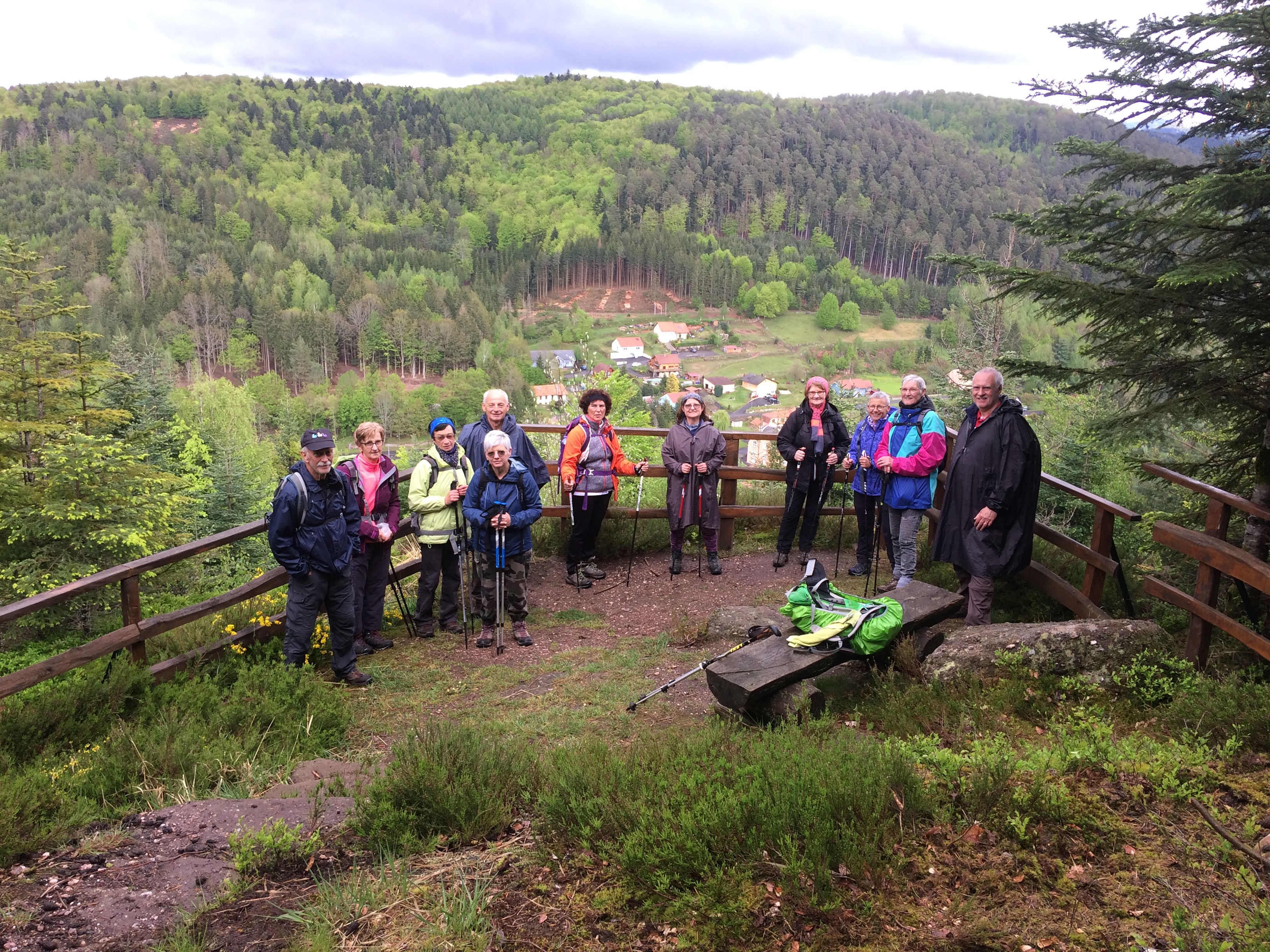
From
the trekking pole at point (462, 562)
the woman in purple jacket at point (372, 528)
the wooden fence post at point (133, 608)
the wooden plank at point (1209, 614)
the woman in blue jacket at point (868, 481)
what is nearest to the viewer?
the wooden plank at point (1209, 614)

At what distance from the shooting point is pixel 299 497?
5098 millimetres

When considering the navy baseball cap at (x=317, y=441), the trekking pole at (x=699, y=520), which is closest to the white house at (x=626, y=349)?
the trekking pole at (x=699, y=520)

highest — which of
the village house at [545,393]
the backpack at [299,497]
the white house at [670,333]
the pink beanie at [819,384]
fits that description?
the pink beanie at [819,384]

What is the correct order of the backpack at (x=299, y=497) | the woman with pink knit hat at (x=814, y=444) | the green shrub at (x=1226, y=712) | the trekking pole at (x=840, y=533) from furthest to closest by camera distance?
the trekking pole at (x=840, y=533), the woman with pink knit hat at (x=814, y=444), the backpack at (x=299, y=497), the green shrub at (x=1226, y=712)

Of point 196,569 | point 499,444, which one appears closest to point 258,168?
point 196,569

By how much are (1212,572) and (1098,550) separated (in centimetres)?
100

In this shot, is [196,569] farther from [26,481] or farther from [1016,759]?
[1016,759]

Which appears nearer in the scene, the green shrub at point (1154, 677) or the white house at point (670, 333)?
the green shrub at point (1154, 677)

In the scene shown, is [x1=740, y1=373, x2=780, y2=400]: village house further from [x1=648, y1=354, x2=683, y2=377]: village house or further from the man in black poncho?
the man in black poncho

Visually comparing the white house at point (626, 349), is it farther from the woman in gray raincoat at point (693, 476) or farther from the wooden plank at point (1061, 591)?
the wooden plank at point (1061, 591)

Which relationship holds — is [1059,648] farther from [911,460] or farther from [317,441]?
[317,441]

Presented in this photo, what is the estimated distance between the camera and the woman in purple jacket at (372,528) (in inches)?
233

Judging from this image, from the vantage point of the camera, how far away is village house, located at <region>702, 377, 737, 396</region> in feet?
313

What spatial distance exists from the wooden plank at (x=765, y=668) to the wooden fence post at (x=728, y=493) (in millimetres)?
3456
